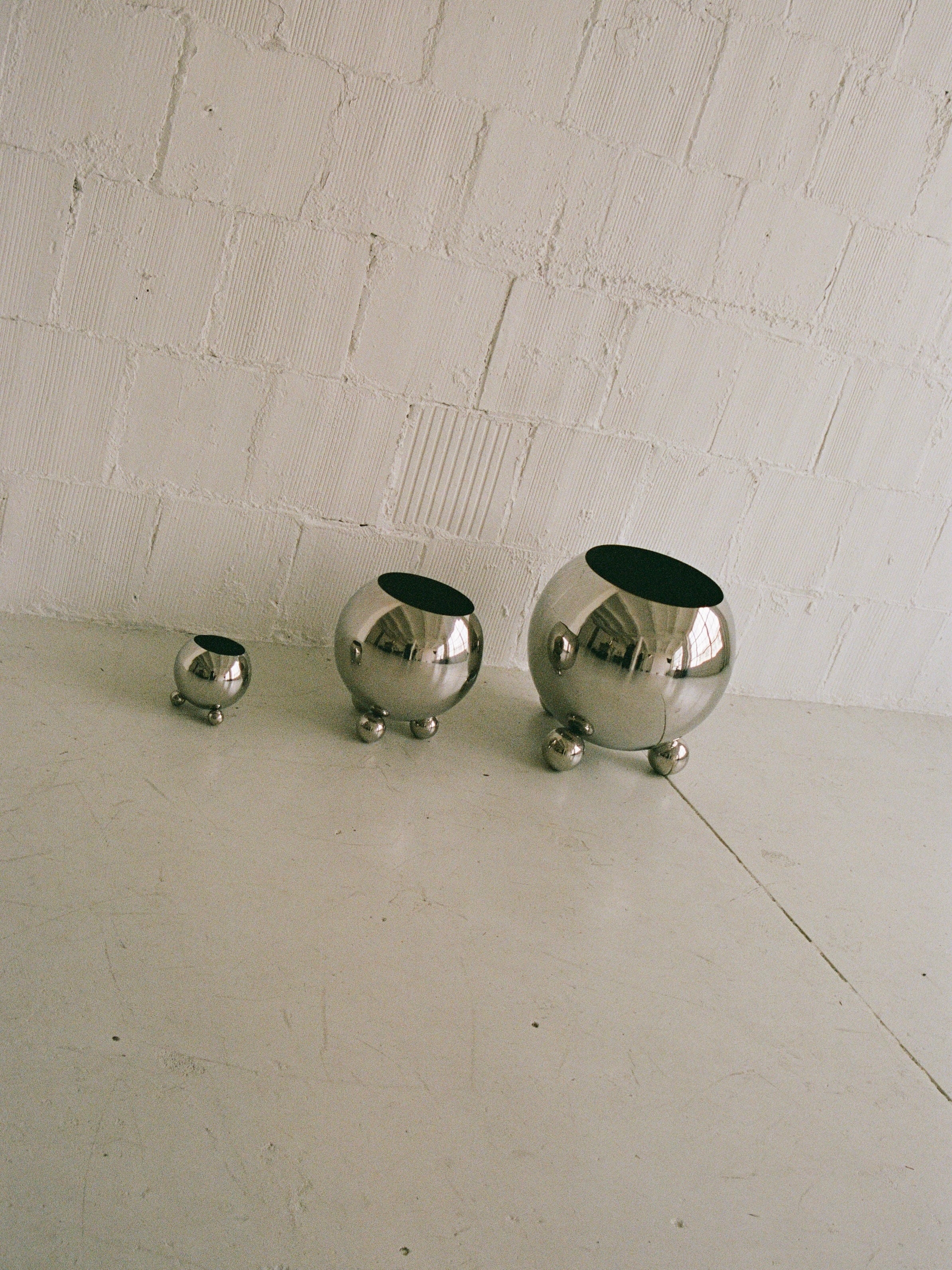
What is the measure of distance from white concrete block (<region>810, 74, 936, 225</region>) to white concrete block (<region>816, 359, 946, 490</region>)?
10.6 inches

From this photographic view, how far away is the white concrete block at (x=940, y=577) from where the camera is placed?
210cm

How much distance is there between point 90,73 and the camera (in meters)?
1.44

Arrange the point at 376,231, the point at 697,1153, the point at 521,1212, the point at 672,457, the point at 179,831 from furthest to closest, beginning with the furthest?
the point at 672,457, the point at 376,231, the point at 179,831, the point at 697,1153, the point at 521,1212

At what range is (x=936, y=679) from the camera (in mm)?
2268

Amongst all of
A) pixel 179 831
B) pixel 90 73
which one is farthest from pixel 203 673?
pixel 90 73

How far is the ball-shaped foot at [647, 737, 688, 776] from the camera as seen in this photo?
1723mm

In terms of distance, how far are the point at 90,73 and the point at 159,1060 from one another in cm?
124

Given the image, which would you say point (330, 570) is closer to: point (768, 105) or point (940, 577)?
point (768, 105)

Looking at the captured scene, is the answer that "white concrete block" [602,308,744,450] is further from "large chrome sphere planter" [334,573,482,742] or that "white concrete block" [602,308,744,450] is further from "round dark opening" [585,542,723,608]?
"large chrome sphere planter" [334,573,482,742]

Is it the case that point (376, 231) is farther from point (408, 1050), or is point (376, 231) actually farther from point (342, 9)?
point (408, 1050)

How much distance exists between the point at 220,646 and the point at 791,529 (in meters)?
1.09

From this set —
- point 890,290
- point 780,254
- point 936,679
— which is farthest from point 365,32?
point 936,679

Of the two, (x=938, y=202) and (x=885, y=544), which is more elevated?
(x=938, y=202)

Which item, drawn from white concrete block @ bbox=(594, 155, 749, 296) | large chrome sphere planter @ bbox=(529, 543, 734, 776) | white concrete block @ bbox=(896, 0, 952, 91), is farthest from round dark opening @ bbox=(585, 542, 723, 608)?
white concrete block @ bbox=(896, 0, 952, 91)
